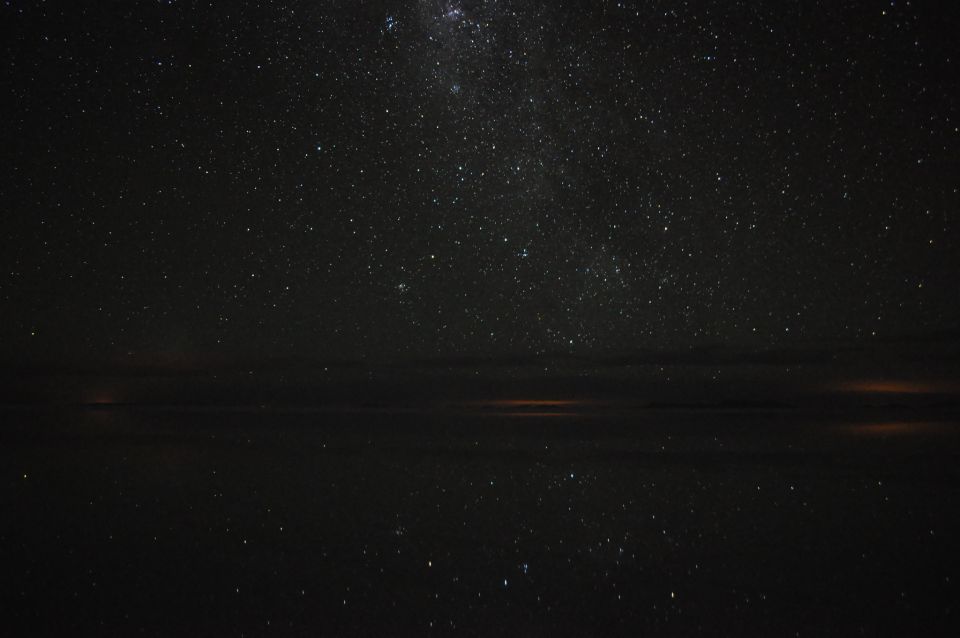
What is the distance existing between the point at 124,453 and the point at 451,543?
21.7 ft

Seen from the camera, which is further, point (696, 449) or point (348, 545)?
point (696, 449)

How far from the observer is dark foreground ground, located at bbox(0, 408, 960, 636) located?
2.90 m

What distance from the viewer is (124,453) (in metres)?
9.33

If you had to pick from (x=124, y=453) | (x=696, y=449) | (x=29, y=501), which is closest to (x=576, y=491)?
(x=29, y=501)

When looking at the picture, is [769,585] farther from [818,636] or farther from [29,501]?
[29,501]

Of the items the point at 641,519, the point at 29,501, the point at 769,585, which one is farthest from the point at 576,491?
the point at 29,501

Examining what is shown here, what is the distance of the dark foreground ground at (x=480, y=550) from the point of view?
2.90m

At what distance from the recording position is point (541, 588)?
11.0 ft

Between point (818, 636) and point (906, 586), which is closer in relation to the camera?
point (818, 636)

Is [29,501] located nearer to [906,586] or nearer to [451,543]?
[451,543]

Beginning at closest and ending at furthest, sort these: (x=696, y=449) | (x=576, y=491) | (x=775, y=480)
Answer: (x=576, y=491), (x=775, y=480), (x=696, y=449)

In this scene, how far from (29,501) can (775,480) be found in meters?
5.72

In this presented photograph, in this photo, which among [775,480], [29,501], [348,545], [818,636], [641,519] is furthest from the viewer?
[775,480]

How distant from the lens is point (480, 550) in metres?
4.02
